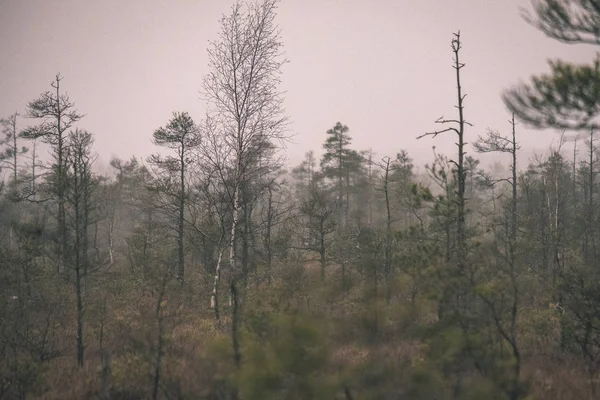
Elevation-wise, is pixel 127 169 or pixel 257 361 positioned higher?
pixel 127 169

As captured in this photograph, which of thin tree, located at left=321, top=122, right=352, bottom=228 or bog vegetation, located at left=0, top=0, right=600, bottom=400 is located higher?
thin tree, located at left=321, top=122, right=352, bottom=228

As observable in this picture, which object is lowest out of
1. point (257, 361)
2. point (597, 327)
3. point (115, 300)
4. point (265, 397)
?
point (115, 300)

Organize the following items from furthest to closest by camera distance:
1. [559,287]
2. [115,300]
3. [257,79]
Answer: [115,300] < [257,79] < [559,287]

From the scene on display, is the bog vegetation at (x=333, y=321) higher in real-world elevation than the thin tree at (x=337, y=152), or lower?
lower

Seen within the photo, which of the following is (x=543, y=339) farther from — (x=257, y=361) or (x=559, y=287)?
(x=257, y=361)

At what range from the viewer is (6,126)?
2538cm

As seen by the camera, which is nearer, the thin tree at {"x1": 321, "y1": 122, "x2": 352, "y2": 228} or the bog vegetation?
the bog vegetation

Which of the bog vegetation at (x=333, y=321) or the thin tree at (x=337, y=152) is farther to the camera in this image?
the thin tree at (x=337, y=152)

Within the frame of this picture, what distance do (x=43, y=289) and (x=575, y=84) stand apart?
61.8ft

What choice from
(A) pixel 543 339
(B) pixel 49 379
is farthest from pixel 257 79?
(A) pixel 543 339

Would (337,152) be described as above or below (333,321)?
above

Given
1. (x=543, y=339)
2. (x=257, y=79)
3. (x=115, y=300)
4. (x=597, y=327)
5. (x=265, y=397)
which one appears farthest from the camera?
(x=115, y=300)

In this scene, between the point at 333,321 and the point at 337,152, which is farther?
the point at 337,152

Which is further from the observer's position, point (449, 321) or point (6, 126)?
point (6, 126)
